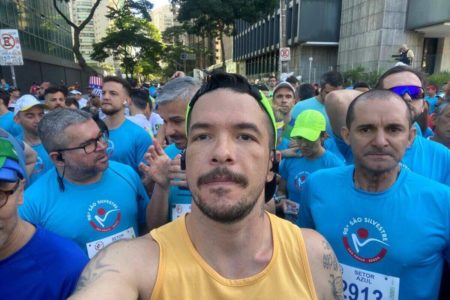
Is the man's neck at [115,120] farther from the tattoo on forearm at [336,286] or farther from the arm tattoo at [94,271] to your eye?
the tattoo on forearm at [336,286]

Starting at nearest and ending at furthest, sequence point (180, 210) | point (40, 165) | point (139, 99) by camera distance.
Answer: point (180, 210) → point (40, 165) → point (139, 99)

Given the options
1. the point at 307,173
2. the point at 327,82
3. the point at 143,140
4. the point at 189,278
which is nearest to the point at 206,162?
the point at 189,278

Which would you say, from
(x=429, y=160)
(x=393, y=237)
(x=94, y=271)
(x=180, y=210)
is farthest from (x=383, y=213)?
(x=94, y=271)

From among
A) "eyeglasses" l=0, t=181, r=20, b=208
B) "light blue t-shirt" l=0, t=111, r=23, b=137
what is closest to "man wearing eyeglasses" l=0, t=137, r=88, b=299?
"eyeglasses" l=0, t=181, r=20, b=208

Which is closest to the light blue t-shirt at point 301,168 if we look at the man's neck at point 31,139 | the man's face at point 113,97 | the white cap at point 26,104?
the man's face at point 113,97

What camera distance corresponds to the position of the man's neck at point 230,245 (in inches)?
61.3

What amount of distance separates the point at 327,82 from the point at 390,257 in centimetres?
457

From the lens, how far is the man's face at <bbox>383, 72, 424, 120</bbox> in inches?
118

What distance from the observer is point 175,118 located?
2629 millimetres

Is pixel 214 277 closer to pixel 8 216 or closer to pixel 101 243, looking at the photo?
pixel 8 216

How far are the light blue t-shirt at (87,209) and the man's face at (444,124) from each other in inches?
114

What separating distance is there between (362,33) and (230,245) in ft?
99.2

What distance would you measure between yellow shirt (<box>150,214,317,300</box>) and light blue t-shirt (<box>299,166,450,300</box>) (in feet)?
2.02

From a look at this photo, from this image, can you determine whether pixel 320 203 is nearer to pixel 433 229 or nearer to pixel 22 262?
pixel 433 229
